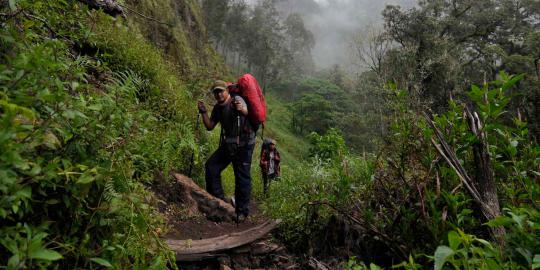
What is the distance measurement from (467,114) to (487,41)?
2838 centimetres

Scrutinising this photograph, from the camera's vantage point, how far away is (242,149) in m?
4.65

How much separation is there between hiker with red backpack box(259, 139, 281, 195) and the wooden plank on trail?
450 centimetres

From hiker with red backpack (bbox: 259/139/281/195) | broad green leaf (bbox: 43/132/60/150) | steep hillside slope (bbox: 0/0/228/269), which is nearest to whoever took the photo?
steep hillside slope (bbox: 0/0/228/269)

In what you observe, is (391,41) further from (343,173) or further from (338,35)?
(338,35)

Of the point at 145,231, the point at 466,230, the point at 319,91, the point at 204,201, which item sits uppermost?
the point at 319,91

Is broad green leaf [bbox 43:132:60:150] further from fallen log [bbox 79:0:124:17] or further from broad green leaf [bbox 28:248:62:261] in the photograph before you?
fallen log [bbox 79:0:124:17]

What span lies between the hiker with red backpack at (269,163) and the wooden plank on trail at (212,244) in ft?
14.8

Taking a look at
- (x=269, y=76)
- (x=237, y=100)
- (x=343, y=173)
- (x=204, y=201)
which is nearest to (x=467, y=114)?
(x=343, y=173)

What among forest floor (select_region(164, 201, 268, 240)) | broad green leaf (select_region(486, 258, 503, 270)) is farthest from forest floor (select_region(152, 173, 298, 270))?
broad green leaf (select_region(486, 258, 503, 270))

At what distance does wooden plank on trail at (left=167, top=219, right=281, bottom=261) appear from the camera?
9.09 feet

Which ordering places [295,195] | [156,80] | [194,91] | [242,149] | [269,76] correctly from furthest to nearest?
[269,76], [194,91], [156,80], [242,149], [295,195]

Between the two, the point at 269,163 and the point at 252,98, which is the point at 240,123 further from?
the point at 269,163

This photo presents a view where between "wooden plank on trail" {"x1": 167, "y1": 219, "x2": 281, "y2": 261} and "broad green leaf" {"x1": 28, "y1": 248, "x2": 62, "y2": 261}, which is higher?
"broad green leaf" {"x1": 28, "y1": 248, "x2": 62, "y2": 261}

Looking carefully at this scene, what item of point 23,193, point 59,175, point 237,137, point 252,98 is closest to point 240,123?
point 237,137
